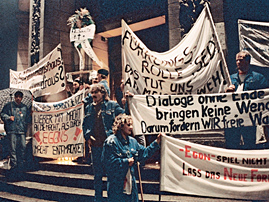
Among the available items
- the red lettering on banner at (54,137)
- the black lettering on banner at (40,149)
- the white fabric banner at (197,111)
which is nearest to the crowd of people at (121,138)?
the white fabric banner at (197,111)

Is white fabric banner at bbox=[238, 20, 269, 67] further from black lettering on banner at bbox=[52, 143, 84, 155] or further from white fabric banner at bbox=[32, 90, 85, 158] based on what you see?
black lettering on banner at bbox=[52, 143, 84, 155]

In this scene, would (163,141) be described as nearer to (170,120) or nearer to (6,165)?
(170,120)

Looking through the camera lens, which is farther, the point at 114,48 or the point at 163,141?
the point at 114,48

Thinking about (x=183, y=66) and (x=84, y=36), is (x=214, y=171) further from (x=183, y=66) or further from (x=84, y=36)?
(x=84, y=36)

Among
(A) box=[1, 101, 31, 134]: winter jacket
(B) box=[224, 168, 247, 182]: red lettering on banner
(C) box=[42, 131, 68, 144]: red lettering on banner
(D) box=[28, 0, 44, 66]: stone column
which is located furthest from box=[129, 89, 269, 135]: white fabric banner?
(D) box=[28, 0, 44, 66]: stone column

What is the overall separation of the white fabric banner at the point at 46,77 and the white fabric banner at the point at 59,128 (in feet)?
1.33

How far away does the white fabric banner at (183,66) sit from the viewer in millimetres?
3512

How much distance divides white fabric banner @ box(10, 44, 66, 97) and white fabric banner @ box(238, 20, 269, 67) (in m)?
4.09

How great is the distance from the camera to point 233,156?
3.06 metres

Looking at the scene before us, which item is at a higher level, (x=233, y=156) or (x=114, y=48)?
(x=114, y=48)

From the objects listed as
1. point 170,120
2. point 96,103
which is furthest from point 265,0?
point 96,103

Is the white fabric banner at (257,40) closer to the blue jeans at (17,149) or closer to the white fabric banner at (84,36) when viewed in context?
the white fabric banner at (84,36)

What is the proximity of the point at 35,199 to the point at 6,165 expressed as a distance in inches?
67.3

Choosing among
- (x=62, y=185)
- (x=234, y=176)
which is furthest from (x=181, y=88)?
(x=62, y=185)
